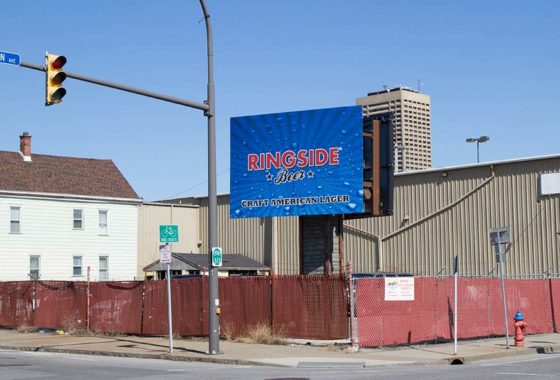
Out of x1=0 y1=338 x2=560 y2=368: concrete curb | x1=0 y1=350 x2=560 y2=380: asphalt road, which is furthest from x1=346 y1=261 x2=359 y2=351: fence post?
x1=0 y1=350 x2=560 y2=380: asphalt road

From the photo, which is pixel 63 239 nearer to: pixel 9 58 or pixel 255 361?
pixel 255 361

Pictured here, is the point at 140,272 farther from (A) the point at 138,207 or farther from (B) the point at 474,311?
(B) the point at 474,311

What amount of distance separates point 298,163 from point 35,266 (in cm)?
2355

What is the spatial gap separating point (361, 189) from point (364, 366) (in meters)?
10.4

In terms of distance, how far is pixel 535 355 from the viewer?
23.0m

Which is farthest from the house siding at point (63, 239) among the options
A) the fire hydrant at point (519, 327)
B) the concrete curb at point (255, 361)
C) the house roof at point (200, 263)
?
the fire hydrant at point (519, 327)

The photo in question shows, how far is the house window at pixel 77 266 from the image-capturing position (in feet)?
166

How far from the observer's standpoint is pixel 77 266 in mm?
50719

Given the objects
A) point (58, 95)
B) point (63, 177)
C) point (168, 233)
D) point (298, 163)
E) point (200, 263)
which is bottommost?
point (200, 263)

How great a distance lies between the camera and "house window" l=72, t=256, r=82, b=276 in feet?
166

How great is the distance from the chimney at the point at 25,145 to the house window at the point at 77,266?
260 inches

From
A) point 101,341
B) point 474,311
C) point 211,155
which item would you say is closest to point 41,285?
point 101,341

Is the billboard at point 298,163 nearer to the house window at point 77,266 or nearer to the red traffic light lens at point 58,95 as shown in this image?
the red traffic light lens at point 58,95

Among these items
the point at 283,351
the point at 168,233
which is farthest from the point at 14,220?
the point at 283,351
